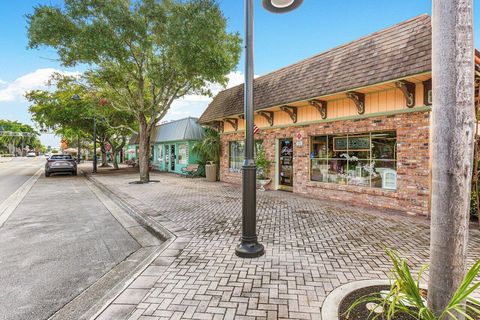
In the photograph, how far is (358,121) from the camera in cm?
842

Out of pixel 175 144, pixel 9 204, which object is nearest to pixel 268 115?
pixel 9 204

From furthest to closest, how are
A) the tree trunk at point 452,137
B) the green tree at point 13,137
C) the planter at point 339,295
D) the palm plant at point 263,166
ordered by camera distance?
1. the green tree at point 13,137
2. the palm plant at point 263,166
3. the planter at point 339,295
4. the tree trunk at point 452,137

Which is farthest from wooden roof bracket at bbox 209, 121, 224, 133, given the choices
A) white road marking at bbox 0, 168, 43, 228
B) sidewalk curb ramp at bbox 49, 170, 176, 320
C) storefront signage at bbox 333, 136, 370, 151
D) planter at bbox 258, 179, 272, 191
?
white road marking at bbox 0, 168, 43, 228

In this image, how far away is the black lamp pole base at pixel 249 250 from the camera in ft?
13.5

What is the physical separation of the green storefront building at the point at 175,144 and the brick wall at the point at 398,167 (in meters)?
9.57

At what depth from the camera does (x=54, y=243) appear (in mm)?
4953

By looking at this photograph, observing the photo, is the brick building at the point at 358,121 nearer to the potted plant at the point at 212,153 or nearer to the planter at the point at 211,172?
the potted plant at the point at 212,153

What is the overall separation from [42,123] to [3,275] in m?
21.6

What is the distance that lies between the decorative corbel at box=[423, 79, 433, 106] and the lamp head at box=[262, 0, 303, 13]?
4.88 m

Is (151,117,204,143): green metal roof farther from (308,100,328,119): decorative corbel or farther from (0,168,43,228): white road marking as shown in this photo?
(308,100,328,119): decorative corbel

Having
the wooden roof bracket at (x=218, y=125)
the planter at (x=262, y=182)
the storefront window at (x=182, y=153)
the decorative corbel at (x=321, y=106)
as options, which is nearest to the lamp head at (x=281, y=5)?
the decorative corbel at (x=321, y=106)

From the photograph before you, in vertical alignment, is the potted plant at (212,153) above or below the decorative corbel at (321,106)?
below

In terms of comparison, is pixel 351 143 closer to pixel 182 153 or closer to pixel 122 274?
pixel 122 274

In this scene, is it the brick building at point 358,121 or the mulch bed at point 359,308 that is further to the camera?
the brick building at point 358,121
